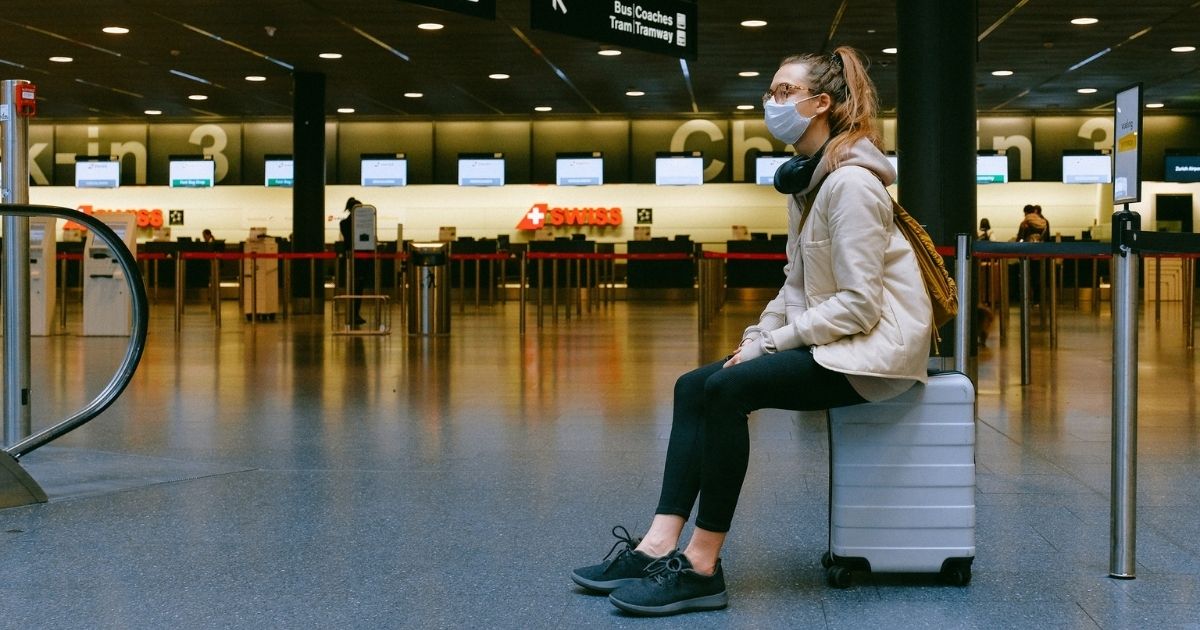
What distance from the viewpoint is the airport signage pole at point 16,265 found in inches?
184

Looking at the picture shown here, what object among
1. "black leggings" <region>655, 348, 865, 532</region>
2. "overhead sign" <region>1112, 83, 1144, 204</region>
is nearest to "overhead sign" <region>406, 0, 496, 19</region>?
"overhead sign" <region>1112, 83, 1144, 204</region>

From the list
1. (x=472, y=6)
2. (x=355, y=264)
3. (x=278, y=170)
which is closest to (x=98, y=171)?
(x=278, y=170)

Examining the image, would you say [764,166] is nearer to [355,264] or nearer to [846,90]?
[355,264]

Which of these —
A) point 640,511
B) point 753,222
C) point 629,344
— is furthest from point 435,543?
point 753,222

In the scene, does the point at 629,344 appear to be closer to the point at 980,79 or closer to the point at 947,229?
the point at 947,229

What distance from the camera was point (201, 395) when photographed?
275 inches

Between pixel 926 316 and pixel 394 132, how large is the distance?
22719mm

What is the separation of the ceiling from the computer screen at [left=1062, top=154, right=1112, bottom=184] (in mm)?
972

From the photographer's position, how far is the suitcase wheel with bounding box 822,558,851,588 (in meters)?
2.91

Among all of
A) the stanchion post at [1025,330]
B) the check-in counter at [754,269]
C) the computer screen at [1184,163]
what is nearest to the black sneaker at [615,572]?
the stanchion post at [1025,330]

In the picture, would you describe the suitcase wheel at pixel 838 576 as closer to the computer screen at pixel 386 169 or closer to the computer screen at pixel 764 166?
the computer screen at pixel 764 166

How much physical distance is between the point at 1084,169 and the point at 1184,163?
5.99 ft

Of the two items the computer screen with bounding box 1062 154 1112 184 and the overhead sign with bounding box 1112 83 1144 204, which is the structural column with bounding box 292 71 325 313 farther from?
the overhead sign with bounding box 1112 83 1144 204

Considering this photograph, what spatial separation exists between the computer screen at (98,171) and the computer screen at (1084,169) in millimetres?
19266
